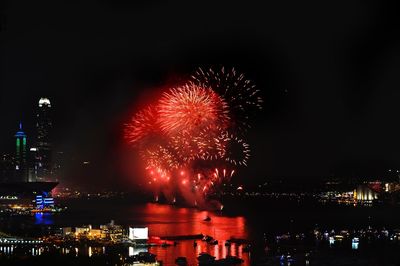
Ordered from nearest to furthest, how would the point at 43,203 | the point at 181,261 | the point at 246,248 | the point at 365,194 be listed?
the point at 181,261
the point at 246,248
the point at 43,203
the point at 365,194

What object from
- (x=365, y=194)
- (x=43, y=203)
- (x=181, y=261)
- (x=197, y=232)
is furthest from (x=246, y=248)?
(x=365, y=194)

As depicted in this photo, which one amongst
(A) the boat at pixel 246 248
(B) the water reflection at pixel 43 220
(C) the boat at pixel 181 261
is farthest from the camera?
(B) the water reflection at pixel 43 220

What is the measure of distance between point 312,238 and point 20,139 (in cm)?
7365

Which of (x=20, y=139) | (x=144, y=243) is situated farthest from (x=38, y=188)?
(x=144, y=243)

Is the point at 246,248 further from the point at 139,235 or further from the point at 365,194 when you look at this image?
the point at 365,194

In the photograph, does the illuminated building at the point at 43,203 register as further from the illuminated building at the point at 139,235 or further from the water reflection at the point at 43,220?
the illuminated building at the point at 139,235

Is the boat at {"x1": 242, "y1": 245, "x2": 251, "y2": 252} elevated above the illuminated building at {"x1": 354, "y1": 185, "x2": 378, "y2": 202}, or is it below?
below

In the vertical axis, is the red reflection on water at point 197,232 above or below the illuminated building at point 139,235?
below

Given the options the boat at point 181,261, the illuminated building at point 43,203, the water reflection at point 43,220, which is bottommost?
the boat at point 181,261

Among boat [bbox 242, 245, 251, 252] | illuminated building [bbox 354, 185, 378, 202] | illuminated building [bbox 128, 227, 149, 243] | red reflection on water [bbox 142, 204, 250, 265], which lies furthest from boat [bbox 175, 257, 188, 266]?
illuminated building [bbox 354, 185, 378, 202]

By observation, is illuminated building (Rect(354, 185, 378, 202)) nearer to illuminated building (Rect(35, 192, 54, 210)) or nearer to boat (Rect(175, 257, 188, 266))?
illuminated building (Rect(35, 192, 54, 210))

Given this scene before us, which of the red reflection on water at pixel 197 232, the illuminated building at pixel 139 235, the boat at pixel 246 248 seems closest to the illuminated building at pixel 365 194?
the red reflection on water at pixel 197 232

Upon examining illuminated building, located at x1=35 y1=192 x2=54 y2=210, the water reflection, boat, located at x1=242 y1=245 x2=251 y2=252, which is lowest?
boat, located at x1=242 y1=245 x2=251 y2=252

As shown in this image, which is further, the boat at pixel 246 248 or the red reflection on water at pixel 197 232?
the boat at pixel 246 248
